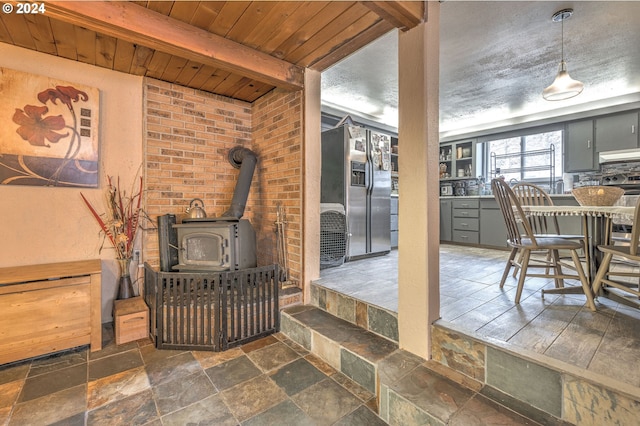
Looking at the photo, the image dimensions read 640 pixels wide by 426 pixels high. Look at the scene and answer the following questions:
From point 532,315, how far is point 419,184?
3.52 ft

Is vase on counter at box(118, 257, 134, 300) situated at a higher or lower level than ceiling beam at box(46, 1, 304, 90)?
lower

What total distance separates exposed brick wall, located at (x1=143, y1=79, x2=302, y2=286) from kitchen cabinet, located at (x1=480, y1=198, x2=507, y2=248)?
3.54 metres

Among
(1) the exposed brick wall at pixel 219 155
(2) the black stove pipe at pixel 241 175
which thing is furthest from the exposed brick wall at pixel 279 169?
(2) the black stove pipe at pixel 241 175

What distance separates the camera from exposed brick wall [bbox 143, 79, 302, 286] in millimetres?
2568

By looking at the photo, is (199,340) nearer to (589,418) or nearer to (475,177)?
(589,418)

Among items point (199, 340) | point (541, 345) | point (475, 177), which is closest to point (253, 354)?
point (199, 340)

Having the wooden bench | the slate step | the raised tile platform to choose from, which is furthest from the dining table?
the wooden bench

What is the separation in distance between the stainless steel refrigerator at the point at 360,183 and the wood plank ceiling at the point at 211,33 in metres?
1.22

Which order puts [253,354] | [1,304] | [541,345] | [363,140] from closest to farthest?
[541,345], [1,304], [253,354], [363,140]

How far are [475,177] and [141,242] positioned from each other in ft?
18.2

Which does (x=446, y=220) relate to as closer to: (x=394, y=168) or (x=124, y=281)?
(x=394, y=168)

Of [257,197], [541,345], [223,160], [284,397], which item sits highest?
[223,160]

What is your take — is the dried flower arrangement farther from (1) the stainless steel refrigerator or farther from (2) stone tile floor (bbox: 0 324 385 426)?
(1) the stainless steel refrigerator

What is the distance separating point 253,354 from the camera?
1994mm
